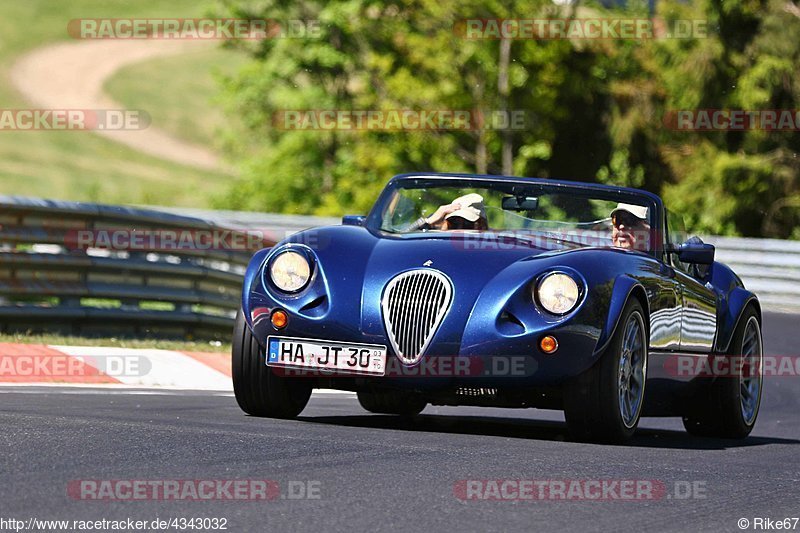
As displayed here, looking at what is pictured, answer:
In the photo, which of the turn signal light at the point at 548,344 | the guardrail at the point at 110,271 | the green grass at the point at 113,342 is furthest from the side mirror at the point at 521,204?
the guardrail at the point at 110,271

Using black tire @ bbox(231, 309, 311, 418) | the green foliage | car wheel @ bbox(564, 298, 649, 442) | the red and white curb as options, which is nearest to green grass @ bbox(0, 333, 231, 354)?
the red and white curb

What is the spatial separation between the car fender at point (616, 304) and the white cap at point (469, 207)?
129 cm

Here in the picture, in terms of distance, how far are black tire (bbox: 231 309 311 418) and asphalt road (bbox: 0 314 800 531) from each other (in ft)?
0.53

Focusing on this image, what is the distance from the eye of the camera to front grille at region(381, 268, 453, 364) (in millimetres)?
7328

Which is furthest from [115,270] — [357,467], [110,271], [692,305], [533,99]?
[533,99]

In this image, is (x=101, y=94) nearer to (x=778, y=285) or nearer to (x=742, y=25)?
(x=742, y=25)

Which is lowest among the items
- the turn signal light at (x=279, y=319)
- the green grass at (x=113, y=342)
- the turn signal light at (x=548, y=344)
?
the green grass at (x=113, y=342)

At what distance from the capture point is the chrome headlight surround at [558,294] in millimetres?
7270

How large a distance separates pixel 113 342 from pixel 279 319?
491 centimetres

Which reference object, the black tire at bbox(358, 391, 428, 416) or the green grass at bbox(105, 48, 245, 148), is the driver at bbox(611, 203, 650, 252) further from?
the green grass at bbox(105, 48, 245, 148)

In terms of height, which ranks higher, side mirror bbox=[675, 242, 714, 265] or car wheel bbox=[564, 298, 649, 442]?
side mirror bbox=[675, 242, 714, 265]

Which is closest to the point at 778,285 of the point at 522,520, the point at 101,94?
the point at 522,520

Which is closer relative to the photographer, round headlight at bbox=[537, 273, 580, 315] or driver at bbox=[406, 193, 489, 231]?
round headlight at bbox=[537, 273, 580, 315]

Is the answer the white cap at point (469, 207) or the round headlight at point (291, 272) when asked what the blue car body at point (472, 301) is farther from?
the white cap at point (469, 207)
